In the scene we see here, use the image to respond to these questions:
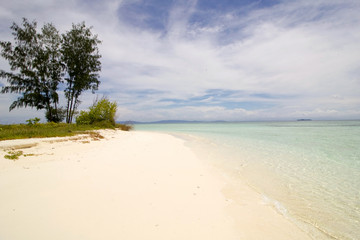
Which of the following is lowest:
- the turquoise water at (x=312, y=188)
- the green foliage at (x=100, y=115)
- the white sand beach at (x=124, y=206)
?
the turquoise water at (x=312, y=188)

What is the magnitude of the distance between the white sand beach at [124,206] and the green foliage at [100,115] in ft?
42.8

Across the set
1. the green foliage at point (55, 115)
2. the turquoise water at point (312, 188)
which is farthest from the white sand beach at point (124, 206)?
the green foliage at point (55, 115)

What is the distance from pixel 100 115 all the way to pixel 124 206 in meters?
16.3

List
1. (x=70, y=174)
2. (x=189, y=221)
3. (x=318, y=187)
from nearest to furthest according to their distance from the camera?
1. (x=189, y=221)
2. (x=70, y=174)
3. (x=318, y=187)

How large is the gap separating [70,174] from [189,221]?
8.84 ft

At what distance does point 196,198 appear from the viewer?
305 cm

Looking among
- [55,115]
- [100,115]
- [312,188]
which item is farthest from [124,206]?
[55,115]

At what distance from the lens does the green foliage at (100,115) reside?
16.6 metres

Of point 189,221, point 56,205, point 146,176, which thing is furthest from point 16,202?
point 189,221

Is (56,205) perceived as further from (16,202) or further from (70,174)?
(70,174)

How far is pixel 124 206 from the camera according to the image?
248 centimetres

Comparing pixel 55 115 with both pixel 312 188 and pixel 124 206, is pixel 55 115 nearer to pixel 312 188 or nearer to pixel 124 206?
pixel 124 206

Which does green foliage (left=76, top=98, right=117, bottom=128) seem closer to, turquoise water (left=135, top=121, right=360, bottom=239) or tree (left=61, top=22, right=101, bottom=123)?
tree (left=61, top=22, right=101, bottom=123)

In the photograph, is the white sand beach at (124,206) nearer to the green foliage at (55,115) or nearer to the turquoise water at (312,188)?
the turquoise water at (312,188)
